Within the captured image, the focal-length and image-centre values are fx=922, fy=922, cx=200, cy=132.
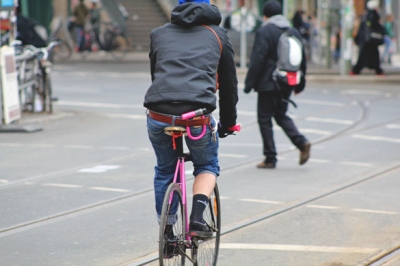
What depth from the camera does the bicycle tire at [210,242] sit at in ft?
17.6

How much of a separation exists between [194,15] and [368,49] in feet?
62.0

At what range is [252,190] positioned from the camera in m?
8.77

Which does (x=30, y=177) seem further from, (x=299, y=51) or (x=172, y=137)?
(x=172, y=137)

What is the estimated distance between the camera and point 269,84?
32.3 feet

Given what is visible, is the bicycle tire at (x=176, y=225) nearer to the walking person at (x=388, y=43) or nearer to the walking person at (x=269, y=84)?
the walking person at (x=269, y=84)

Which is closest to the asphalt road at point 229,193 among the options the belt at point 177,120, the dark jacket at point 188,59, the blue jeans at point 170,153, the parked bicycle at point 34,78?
the parked bicycle at point 34,78

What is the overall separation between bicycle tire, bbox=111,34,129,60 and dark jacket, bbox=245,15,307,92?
20475 millimetres

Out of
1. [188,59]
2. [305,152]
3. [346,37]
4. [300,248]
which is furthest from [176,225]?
[346,37]

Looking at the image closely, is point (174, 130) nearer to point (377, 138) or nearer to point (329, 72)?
point (377, 138)

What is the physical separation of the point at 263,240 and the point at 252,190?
81.3 inches

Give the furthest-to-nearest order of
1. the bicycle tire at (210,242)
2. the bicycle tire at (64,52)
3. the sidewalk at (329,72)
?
the bicycle tire at (64,52)
the sidewalk at (329,72)
the bicycle tire at (210,242)

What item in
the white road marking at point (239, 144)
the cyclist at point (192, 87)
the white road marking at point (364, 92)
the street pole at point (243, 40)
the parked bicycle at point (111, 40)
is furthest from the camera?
the parked bicycle at point (111, 40)

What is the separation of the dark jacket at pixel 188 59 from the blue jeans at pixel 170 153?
13 centimetres

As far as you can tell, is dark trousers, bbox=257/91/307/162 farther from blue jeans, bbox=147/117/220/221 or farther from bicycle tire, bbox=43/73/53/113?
bicycle tire, bbox=43/73/53/113
